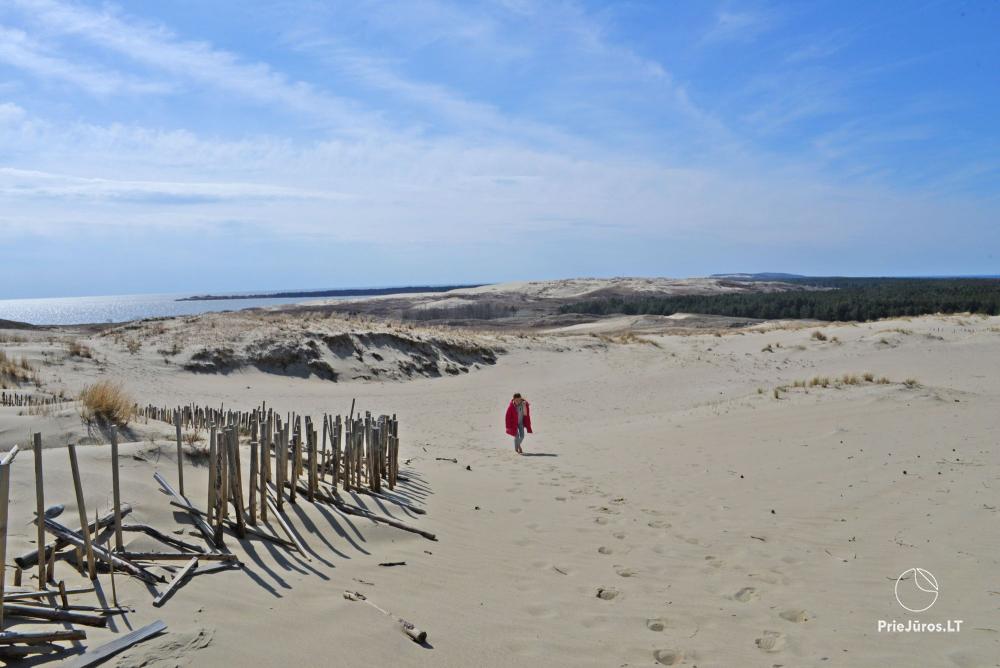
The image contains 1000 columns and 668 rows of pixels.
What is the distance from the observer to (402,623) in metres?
4.21

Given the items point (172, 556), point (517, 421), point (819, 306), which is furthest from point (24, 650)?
point (819, 306)

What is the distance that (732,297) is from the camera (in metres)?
67.3

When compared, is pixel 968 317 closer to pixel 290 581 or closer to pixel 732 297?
pixel 732 297

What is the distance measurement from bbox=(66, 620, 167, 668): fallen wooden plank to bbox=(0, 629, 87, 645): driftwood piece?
0.37ft

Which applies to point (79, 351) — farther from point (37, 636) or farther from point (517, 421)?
point (37, 636)

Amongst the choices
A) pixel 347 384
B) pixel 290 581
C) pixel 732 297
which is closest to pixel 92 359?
pixel 347 384

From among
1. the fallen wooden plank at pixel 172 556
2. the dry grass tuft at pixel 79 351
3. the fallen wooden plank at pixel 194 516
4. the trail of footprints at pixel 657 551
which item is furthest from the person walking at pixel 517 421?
the dry grass tuft at pixel 79 351

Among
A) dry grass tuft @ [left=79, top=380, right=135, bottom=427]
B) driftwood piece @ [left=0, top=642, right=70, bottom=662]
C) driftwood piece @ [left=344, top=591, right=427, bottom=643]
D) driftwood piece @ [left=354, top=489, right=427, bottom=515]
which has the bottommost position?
driftwood piece @ [left=354, top=489, right=427, bottom=515]

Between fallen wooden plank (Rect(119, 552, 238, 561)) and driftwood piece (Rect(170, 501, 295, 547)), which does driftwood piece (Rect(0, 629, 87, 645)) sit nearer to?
fallen wooden plank (Rect(119, 552, 238, 561))

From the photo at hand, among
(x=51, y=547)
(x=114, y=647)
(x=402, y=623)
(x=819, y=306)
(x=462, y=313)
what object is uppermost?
(x=819, y=306)

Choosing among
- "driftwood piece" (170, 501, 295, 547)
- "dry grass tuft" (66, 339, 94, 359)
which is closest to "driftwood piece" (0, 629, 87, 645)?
"driftwood piece" (170, 501, 295, 547)

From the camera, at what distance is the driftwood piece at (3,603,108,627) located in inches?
135

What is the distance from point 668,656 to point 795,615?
1.31 m

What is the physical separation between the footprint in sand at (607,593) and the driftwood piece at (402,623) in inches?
66.6
